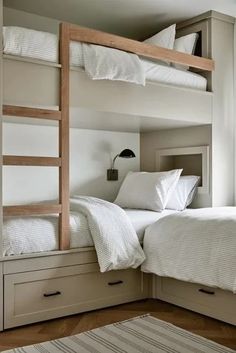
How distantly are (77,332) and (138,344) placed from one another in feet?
1.28

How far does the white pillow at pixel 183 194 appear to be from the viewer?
3.46 metres

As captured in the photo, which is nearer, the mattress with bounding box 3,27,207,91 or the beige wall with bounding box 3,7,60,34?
the mattress with bounding box 3,27,207,91

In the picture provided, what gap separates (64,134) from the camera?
8.45 feet

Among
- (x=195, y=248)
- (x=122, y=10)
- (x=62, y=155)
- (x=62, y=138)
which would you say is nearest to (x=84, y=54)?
(x=62, y=138)

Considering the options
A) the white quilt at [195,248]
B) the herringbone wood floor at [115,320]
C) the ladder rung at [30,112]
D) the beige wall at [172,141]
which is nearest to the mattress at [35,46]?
the ladder rung at [30,112]

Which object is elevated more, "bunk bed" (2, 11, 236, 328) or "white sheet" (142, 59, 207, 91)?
"white sheet" (142, 59, 207, 91)

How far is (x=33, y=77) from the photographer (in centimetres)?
245

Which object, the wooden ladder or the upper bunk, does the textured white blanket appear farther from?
the upper bunk

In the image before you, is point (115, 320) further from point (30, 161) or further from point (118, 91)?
point (118, 91)

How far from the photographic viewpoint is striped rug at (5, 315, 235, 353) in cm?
210

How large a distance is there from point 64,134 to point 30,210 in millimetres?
523

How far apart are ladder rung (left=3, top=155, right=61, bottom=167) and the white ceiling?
1.46 m

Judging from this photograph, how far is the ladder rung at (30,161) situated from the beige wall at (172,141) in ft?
4.87

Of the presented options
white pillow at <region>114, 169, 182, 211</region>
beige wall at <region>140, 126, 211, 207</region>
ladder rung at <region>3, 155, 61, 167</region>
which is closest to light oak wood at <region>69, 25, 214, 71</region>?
beige wall at <region>140, 126, 211, 207</region>
